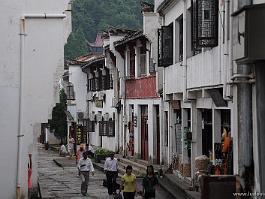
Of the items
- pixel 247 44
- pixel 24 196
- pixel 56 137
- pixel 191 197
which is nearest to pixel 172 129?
pixel 191 197

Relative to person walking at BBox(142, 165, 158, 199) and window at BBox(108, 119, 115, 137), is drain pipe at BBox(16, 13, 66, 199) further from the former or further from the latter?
window at BBox(108, 119, 115, 137)

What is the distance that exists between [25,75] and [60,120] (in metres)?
36.5

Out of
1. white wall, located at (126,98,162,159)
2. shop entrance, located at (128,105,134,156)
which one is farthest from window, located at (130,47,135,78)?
shop entrance, located at (128,105,134,156)

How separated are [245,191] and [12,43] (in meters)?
6.98

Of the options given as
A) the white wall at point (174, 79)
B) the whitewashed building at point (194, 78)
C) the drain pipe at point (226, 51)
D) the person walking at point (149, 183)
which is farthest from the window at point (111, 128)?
the drain pipe at point (226, 51)

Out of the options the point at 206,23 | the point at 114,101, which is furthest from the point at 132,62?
the point at 206,23

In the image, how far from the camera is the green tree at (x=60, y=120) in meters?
50.8

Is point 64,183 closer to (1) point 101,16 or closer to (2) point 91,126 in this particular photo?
(2) point 91,126

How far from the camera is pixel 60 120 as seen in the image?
2021 inches

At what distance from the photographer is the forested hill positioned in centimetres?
8925

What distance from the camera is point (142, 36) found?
2817 centimetres

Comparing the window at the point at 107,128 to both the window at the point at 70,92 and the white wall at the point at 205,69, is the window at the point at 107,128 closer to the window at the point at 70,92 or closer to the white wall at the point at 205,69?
the window at the point at 70,92

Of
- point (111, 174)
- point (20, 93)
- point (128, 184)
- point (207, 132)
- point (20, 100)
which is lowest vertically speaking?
point (111, 174)

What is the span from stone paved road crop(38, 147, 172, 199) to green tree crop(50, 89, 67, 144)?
17.9m
